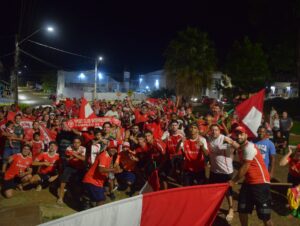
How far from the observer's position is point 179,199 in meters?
3.47

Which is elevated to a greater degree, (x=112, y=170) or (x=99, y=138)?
(x=99, y=138)

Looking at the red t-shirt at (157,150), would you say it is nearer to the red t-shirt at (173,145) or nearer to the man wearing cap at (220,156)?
the red t-shirt at (173,145)

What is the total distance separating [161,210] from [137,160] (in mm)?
4611

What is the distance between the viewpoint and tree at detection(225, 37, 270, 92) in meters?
39.6

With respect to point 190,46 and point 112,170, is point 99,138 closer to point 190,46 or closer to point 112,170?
point 112,170

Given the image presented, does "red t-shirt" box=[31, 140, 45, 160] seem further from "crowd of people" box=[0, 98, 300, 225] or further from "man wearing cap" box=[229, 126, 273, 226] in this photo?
"man wearing cap" box=[229, 126, 273, 226]

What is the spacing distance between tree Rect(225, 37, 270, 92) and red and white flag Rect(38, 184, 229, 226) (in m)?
37.8

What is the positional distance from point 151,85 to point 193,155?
215ft

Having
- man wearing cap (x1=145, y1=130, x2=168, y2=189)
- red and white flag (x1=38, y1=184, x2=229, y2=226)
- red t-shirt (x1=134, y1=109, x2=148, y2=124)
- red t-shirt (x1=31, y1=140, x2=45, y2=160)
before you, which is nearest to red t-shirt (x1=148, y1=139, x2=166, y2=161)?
man wearing cap (x1=145, y1=130, x2=168, y2=189)

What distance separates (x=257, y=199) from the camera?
17.4 feet

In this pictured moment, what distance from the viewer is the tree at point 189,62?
132 ft

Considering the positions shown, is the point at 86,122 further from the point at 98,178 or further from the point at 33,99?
the point at 33,99

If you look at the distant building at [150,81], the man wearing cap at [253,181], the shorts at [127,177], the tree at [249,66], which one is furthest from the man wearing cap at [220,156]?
the distant building at [150,81]

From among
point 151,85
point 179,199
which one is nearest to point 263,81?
point 151,85
